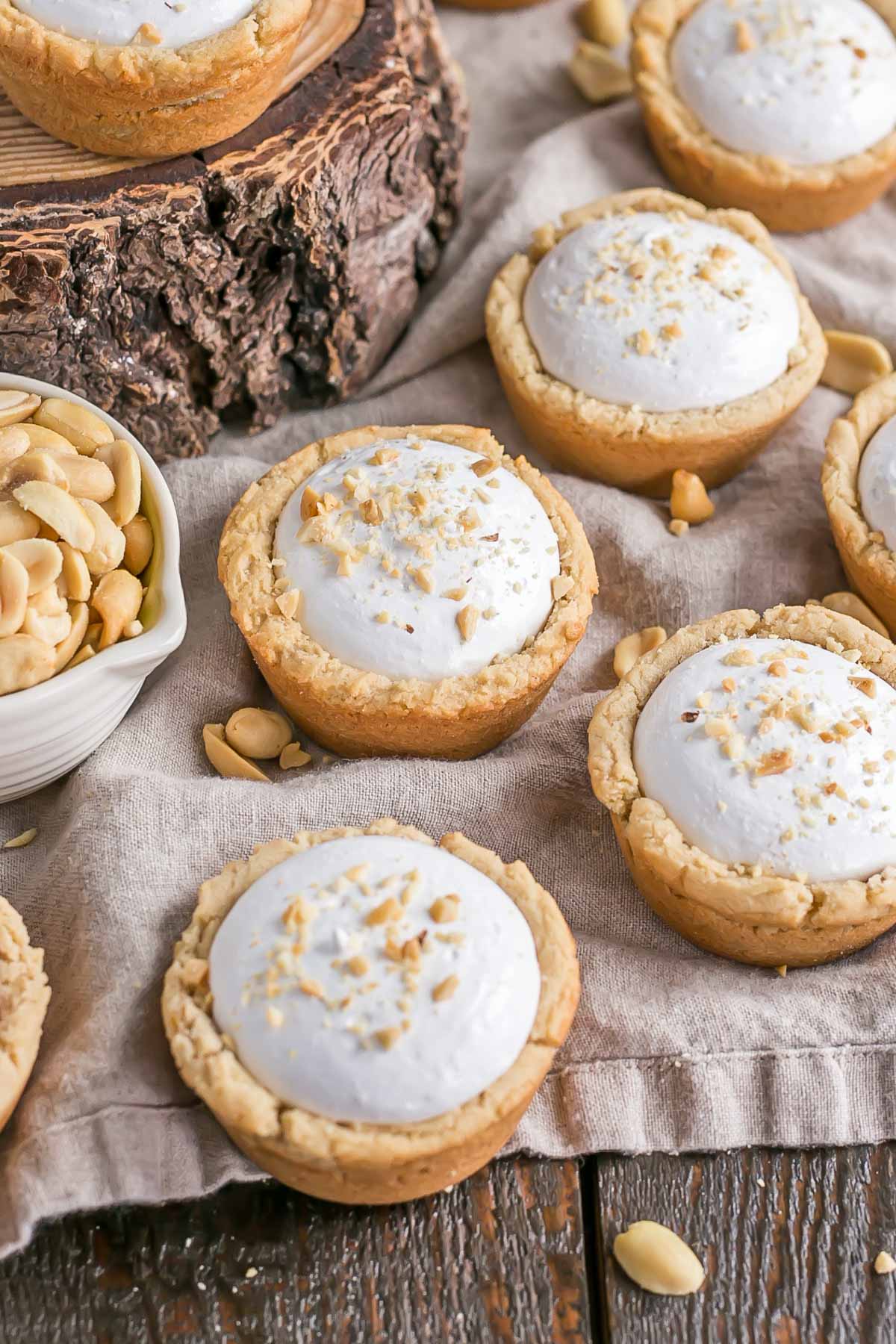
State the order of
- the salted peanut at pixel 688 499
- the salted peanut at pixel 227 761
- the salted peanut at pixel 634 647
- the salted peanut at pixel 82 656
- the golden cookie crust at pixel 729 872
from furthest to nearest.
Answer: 1. the salted peanut at pixel 688 499
2. the salted peanut at pixel 634 647
3. the salted peanut at pixel 227 761
4. the salted peanut at pixel 82 656
5. the golden cookie crust at pixel 729 872

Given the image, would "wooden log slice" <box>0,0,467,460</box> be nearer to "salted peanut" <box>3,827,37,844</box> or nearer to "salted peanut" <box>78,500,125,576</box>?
"salted peanut" <box>78,500,125,576</box>

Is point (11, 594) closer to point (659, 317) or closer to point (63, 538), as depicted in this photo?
point (63, 538)

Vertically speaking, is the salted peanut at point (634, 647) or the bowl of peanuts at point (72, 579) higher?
the bowl of peanuts at point (72, 579)

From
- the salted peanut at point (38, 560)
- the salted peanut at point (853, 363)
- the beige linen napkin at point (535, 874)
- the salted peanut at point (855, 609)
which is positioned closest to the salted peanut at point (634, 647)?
the beige linen napkin at point (535, 874)

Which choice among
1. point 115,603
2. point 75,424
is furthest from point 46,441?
point 115,603

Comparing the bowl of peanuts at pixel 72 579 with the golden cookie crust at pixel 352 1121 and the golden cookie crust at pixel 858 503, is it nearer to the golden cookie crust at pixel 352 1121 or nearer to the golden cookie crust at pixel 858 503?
the golden cookie crust at pixel 352 1121

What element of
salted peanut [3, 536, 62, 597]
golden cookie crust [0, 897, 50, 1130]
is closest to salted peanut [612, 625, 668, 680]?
salted peanut [3, 536, 62, 597]

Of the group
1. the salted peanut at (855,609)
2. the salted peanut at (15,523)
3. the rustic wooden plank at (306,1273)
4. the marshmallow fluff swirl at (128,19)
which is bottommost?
the rustic wooden plank at (306,1273)

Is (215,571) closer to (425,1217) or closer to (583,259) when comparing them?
(583,259)

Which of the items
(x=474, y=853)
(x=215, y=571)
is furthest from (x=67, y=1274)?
(x=215, y=571)
